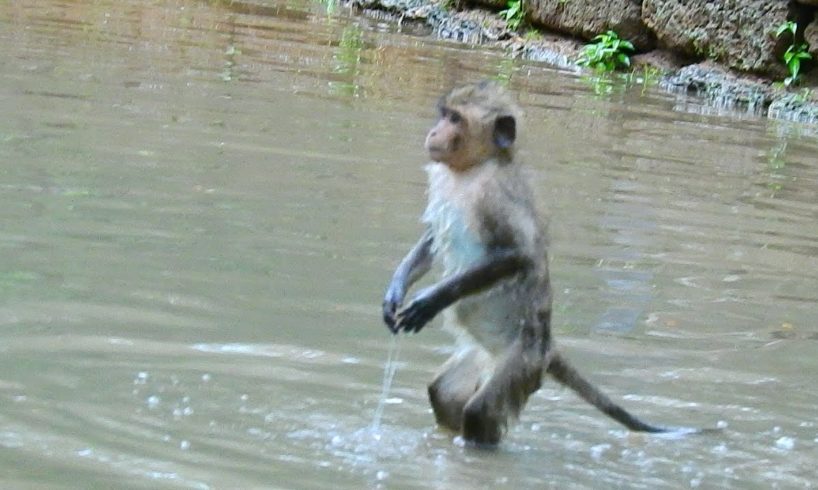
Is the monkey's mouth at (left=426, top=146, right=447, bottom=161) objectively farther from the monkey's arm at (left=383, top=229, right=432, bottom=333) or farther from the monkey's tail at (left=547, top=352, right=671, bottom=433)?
A: the monkey's tail at (left=547, top=352, right=671, bottom=433)

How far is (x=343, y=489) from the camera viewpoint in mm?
4711

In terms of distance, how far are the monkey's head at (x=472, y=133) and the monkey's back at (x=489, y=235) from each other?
5cm

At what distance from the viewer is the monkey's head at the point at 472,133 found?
5559 mm

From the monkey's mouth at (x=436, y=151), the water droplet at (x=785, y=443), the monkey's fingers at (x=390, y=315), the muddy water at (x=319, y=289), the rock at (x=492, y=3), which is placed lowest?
the water droplet at (x=785, y=443)

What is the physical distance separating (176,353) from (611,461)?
1.72 metres

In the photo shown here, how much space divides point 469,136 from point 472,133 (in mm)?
17

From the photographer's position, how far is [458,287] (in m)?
5.42

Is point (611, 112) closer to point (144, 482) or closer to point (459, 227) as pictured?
point (459, 227)

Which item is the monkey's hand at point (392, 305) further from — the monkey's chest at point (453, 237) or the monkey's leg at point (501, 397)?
the monkey's leg at point (501, 397)

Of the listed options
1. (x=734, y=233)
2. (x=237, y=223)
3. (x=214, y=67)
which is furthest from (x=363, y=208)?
(x=214, y=67)

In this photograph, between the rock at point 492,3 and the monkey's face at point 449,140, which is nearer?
the monkey's face at point 449,140

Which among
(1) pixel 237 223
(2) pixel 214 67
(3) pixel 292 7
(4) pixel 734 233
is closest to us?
(1) pixel 237 223

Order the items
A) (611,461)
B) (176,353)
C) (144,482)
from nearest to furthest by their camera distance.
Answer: (144,482) < (611,461) < (176,353)

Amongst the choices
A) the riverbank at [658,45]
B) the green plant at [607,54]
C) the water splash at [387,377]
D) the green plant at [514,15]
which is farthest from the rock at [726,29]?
the water splash at [387,377]
